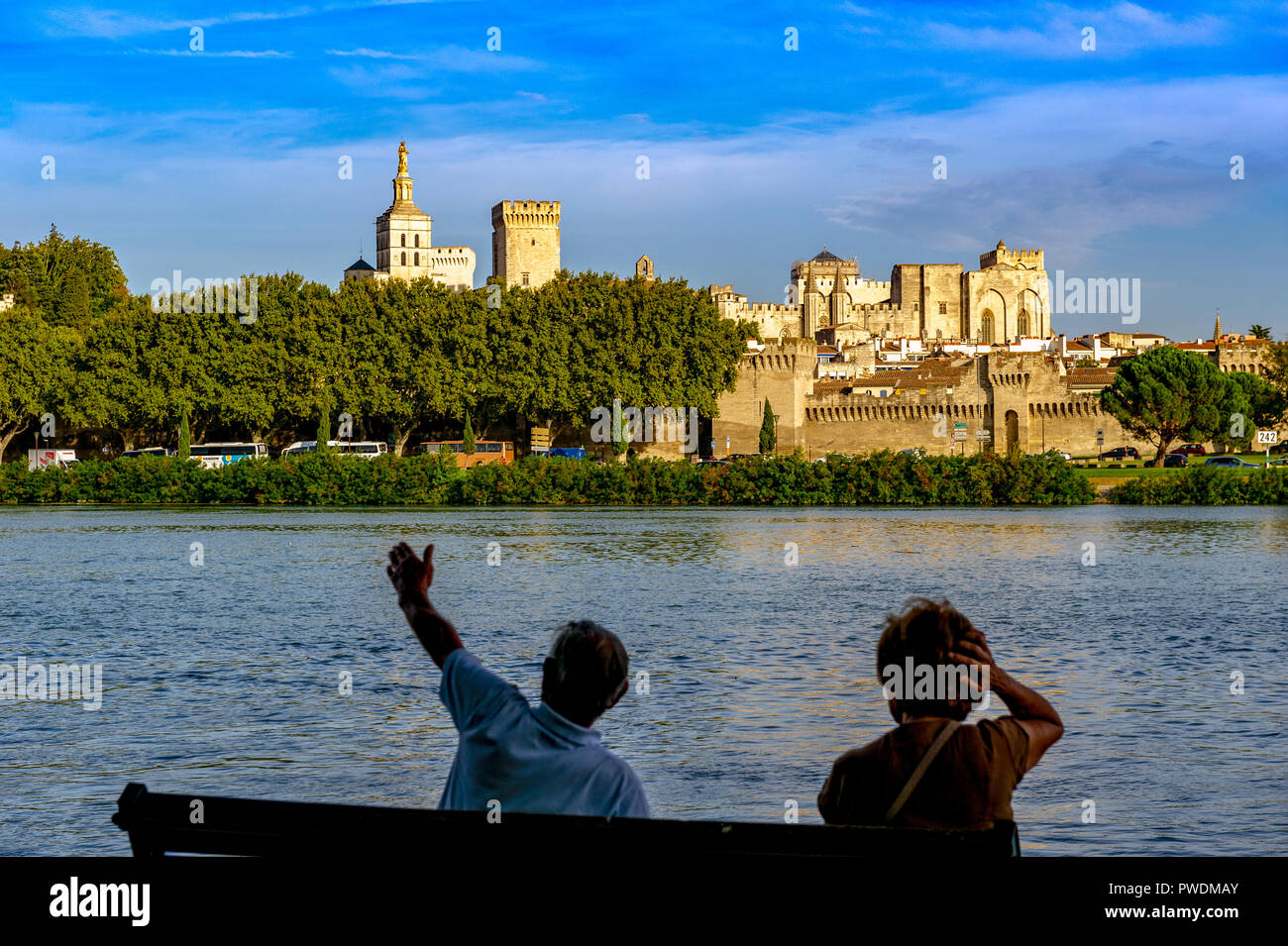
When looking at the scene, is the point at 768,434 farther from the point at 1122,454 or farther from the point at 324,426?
the point at 324,426

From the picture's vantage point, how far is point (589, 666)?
3.98 metres

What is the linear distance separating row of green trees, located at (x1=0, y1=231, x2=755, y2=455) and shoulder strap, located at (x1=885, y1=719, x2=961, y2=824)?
5886 cm

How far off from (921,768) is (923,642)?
1.21ft

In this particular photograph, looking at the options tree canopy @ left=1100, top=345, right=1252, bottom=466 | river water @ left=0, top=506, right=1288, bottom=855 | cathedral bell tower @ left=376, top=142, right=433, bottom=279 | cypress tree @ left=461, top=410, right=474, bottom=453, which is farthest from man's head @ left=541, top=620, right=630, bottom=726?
cathedral bell tower @ left=376, top=142, right=433, bottom=279

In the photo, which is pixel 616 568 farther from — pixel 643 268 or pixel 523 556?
pixel 643 268

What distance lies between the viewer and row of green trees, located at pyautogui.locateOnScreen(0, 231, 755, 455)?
61.8 meters

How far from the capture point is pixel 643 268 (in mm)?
124000

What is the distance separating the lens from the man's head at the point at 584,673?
3.97 meters

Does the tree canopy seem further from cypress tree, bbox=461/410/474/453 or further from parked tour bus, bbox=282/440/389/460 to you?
parked tour bus, bbox=282/440/389/460

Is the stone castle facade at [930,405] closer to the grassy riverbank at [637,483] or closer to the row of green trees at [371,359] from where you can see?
the row of green trees at [371,359]

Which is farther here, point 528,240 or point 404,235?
point 404,235

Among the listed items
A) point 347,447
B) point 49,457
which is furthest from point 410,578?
point 49,457

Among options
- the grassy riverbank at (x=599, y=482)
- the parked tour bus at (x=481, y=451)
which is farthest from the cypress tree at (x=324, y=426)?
the grassy riverbank at (x=599, y=482)

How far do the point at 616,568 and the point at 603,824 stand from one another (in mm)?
22657
